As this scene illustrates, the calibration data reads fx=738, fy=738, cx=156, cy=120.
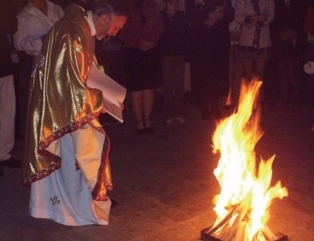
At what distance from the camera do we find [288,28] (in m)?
10.1

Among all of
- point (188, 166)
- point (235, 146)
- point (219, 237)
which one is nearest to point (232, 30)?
point (188, 166)

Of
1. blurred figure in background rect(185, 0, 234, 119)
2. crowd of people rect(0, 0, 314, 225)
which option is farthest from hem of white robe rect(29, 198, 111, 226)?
blurred figure in background rect(185, 0, 234, 119)

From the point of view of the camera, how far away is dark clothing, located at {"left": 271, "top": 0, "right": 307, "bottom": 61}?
1007 centimetres

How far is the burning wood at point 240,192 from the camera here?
559 centimetres

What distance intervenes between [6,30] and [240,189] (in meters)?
3.13

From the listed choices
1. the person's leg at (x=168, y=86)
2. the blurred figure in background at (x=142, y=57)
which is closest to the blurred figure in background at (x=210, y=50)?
the person's leg at (x=168, y=86)

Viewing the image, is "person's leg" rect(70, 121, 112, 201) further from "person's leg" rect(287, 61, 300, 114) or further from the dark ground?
"person's leg" rect(287, 61, 300, 114)

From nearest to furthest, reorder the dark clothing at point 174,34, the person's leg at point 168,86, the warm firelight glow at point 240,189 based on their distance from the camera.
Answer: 1. the warm firelight glow at point 240,189
2. the dark clothing at point 174,34
3. the person's leg at point 168,86

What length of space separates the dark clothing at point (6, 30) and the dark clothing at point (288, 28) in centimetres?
409

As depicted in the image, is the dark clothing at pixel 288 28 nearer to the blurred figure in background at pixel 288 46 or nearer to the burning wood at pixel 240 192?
the blurred figure in background at pixel 288 46

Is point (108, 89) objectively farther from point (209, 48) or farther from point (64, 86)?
point (209, 48)

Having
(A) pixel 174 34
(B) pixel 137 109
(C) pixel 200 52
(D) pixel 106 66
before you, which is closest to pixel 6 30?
(B) pixel 137 109

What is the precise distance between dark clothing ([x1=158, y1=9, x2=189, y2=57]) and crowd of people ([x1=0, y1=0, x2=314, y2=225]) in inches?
0.5

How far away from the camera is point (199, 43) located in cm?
998
